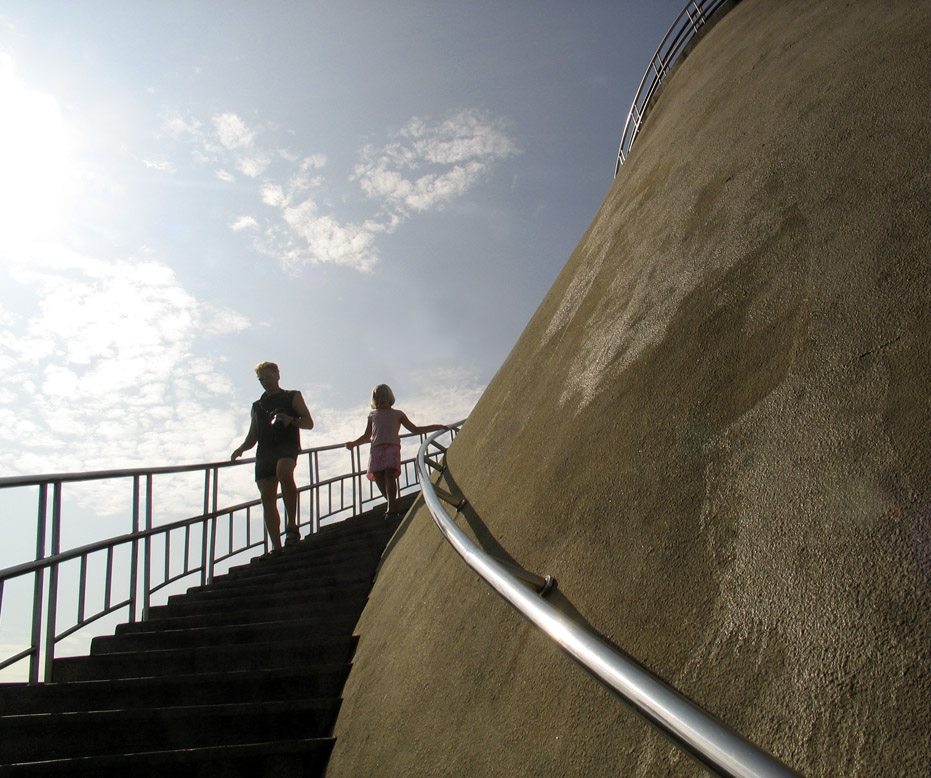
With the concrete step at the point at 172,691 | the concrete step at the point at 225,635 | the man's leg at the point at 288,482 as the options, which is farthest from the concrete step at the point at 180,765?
the man's leg at the point at 288,482

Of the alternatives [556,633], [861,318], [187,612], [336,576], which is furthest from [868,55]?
[187,612]

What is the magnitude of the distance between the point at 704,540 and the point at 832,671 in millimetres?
448

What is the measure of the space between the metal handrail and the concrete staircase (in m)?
1.93

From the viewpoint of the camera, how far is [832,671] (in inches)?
48.4

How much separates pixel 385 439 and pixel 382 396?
1.48ft

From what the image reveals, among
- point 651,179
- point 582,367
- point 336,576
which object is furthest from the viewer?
point 336,576

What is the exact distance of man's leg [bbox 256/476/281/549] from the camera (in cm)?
605

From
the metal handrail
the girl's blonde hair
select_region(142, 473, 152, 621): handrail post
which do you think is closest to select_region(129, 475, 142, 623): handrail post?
select_region(142, 473, 152, 621): handrail post

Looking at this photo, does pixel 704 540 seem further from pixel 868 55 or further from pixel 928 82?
pixel 868 55

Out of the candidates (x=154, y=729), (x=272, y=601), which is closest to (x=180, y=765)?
(x=154, y=729)

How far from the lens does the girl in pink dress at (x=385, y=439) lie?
6277mm

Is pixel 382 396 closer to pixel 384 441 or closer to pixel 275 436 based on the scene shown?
pixel 384 441

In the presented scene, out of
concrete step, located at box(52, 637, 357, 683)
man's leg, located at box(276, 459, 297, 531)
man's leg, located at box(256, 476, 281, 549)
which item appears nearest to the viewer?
concrete step, located at box(52, 637, 357, 683)

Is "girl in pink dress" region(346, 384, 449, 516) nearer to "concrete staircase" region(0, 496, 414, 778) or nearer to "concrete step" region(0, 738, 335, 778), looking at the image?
"concrete staircase" region(0, 496, 414, 778)
